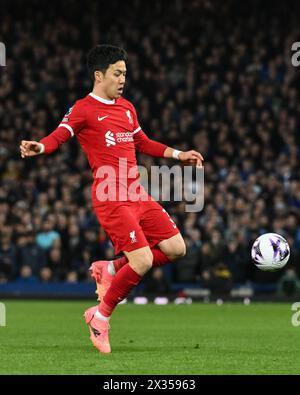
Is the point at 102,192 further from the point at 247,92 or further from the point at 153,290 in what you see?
the point at 247,92

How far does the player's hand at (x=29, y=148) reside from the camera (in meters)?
9.30

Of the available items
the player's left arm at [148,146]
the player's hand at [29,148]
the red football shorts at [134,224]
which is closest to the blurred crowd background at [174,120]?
the player's left arm at [148,146]

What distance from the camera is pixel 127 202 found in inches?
402

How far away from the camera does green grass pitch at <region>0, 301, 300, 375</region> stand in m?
8.59

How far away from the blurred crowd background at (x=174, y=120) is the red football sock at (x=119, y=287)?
1063 centimetres

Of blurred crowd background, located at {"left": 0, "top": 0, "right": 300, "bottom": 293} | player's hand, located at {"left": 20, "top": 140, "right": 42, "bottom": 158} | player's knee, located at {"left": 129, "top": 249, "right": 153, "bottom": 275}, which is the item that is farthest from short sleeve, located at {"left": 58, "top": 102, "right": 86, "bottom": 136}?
blurred crowd background, located at {"left": 0, "top": 0, "right": 300, "bottom": 293}

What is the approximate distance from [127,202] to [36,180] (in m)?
14.2

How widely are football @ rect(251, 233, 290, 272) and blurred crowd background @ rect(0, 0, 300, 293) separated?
8995 millimetres

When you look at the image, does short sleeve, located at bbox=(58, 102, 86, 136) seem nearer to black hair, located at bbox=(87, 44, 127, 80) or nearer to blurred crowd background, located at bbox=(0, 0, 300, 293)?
black hair, located at bbox=(87, 44, 127, 80)

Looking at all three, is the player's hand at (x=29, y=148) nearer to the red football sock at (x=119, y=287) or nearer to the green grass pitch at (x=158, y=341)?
the red football sock at (x=119, y=287)

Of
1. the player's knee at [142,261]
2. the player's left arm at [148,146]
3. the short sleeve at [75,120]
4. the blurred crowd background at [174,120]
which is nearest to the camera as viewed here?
the player's knee at [142,261]

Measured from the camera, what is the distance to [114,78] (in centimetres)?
1030

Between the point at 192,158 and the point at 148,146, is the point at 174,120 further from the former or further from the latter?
the point at 192,158

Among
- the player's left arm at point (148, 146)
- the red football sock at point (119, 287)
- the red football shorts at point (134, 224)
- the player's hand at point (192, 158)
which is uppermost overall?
the player's left arm at point (148, 146)
